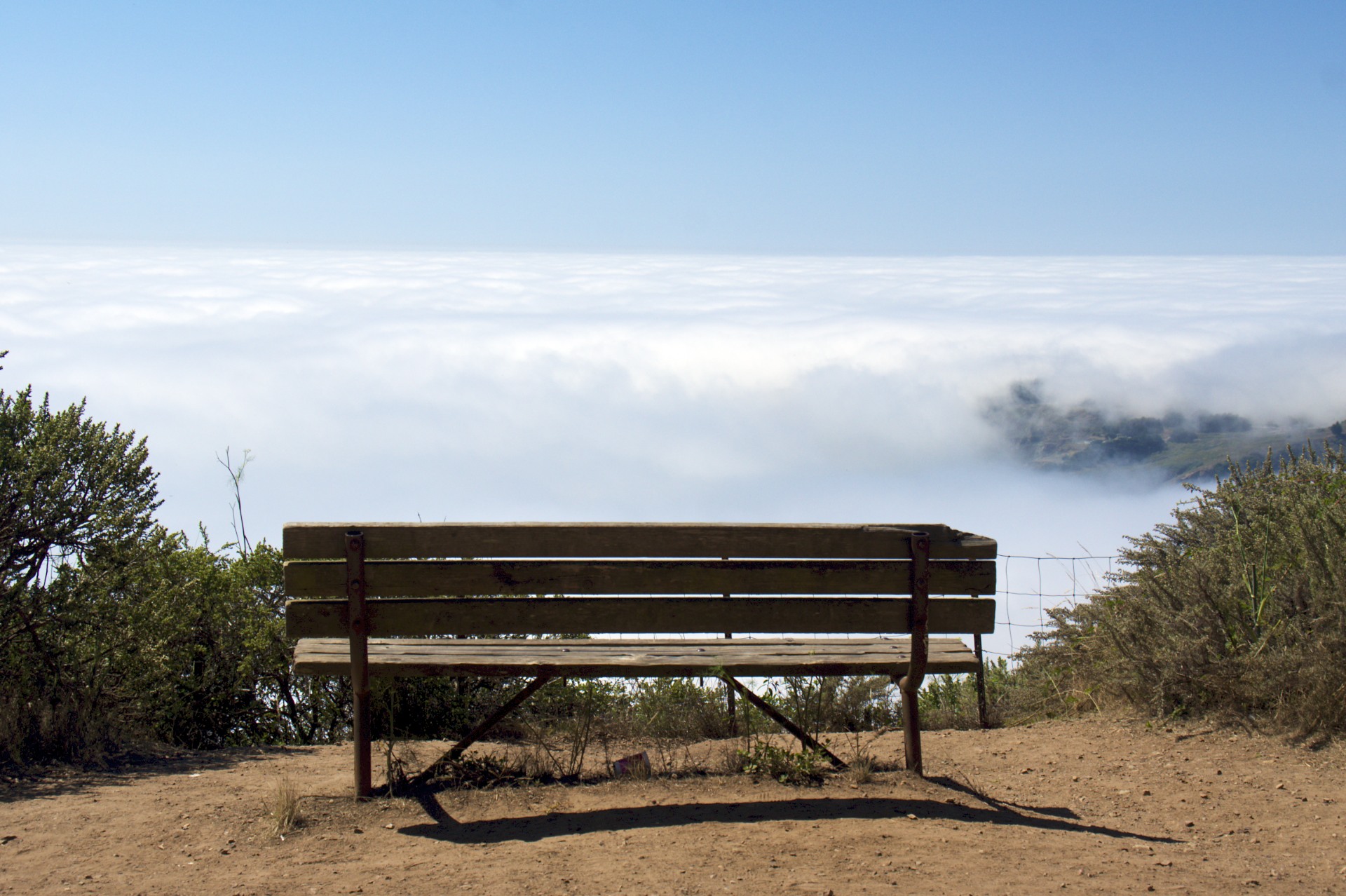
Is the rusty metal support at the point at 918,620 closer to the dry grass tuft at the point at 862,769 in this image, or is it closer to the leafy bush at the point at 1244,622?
the dry grass tuft at the point at 862,769

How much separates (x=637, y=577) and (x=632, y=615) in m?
0.16

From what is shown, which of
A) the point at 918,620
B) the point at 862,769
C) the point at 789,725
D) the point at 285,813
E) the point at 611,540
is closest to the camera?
the point at 285,813

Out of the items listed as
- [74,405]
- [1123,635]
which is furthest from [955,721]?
[74,405]

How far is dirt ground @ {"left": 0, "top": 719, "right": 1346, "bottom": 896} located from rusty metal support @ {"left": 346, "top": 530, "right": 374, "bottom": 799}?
157 millimetres

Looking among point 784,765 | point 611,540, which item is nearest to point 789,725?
point 784,765

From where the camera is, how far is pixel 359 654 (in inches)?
177

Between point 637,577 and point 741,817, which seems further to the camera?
point 637,577

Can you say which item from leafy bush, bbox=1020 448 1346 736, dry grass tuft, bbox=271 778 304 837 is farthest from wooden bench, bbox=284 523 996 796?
leafy bush, bbox=1020 448 1346 736

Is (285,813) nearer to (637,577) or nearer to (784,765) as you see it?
(637,577)

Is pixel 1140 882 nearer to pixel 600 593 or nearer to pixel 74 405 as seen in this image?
pixel 600 593

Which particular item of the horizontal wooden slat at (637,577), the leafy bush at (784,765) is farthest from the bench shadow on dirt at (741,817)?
the horizontal wooden slat at (637,577)

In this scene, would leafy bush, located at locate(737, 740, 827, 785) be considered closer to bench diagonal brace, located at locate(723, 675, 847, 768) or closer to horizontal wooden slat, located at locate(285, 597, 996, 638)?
bench diagonal brace, located at locate(723, 675, 847, 768)

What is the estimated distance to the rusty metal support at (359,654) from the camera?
4.38 metres

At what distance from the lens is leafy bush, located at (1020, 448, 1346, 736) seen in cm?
545
